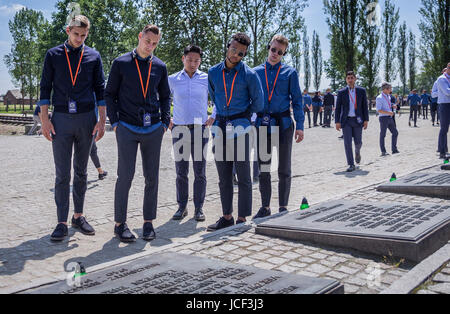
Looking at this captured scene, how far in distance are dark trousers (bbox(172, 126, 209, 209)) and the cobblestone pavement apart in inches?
12.1

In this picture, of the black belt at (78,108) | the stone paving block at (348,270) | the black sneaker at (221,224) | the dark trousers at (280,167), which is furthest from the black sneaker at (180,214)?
the stone paving block at (348,270)

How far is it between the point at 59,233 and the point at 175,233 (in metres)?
1.24

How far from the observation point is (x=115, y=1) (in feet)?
185

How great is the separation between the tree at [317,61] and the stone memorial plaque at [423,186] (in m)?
69.2

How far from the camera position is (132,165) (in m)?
5.20

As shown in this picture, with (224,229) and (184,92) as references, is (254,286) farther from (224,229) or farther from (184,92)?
(184,92)

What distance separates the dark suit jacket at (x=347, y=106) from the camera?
10469 millimetres

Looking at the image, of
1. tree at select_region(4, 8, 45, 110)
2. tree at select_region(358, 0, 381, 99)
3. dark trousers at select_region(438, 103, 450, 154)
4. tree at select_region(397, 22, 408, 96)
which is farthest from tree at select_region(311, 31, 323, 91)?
dark trousers at select_region(438, 103, 450, 154)

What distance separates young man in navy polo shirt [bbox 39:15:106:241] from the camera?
201 inches

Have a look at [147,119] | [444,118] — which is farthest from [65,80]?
[444,118]

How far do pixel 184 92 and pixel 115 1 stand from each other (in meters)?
54.4

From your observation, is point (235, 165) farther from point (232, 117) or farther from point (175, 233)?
point (175, 233)

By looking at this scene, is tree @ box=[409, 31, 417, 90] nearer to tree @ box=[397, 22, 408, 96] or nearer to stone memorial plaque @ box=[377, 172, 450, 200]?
tree @ box=[397, 22, 408, 96]

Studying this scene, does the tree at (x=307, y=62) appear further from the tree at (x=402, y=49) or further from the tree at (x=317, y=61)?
the tree at (x=402, y=49)
